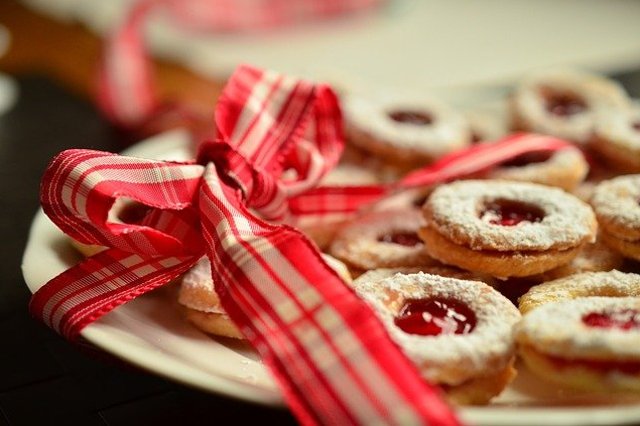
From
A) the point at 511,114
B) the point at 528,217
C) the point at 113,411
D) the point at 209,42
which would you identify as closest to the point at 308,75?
→ the point at 511,114

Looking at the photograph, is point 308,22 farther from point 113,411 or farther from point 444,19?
point 113,411

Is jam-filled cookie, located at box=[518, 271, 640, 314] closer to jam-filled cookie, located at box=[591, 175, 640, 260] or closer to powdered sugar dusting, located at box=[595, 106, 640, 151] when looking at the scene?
jam-filled cookie, located at box=[591, 175, 640, 260]

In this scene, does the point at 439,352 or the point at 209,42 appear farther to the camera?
the point at 209,42

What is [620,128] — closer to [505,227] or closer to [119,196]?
[505,227]


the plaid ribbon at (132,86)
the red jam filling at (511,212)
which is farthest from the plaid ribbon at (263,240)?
the plaid ribbon at (132,86)

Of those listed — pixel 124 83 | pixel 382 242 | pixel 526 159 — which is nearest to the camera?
pixel 382 242

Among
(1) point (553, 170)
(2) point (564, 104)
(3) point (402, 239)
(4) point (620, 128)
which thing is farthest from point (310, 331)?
(2) point (564, 104)

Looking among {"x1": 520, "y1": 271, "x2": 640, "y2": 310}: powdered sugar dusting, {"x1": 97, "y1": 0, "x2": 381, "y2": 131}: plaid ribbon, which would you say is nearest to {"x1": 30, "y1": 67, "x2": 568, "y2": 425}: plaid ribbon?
{"x1": 520, "y1": 271, "x2": 640, "y2": 310}: powdered sugar dusting
